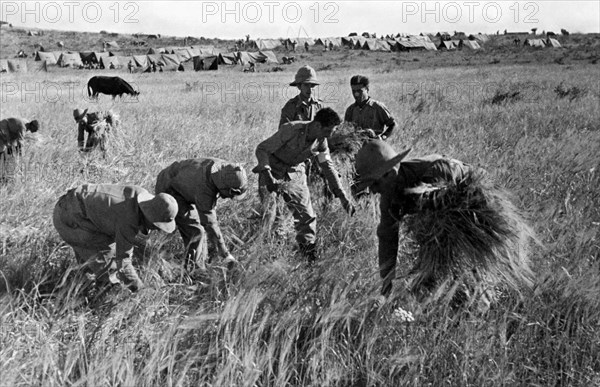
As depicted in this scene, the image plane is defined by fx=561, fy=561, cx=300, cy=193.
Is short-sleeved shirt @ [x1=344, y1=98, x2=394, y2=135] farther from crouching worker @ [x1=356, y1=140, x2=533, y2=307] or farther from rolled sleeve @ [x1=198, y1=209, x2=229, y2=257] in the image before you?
crouching worker @ [x1=356, y1=140, x2=533, y2=307]

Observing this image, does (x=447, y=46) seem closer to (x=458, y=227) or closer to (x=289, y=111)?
(x=289, y=111)

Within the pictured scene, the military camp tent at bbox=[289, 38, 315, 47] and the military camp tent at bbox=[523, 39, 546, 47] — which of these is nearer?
the military camp tent at bbox=[523, 39, 546, 47]

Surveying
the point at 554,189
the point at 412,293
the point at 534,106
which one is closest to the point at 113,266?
the point at 412,293

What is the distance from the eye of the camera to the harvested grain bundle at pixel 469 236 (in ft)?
9.72

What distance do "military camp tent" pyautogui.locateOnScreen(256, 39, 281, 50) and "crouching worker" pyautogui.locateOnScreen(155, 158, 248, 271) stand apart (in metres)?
50.4

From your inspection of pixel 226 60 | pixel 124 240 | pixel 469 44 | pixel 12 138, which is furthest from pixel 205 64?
pixel 124 240

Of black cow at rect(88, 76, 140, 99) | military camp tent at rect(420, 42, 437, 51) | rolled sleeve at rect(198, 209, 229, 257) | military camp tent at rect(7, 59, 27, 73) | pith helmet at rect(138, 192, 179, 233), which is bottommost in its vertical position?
rolled sleeve at rect(198, 209, 229, 257)

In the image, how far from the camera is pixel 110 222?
3.72 metres

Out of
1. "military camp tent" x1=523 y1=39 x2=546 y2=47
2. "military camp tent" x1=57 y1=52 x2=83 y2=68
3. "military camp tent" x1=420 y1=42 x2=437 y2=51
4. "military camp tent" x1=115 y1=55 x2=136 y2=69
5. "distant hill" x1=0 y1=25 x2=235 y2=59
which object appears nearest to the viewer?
"military camp tent" x1=115 y1=55 x2=136 y2=69

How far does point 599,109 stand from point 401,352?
33.6 feet

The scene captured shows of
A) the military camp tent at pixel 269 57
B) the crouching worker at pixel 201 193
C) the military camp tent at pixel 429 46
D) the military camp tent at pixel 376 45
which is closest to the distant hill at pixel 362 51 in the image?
the military camp tent at pixel 269 57

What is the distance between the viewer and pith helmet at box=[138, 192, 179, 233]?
3439 millimetres

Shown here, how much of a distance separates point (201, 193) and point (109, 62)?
1490 inches

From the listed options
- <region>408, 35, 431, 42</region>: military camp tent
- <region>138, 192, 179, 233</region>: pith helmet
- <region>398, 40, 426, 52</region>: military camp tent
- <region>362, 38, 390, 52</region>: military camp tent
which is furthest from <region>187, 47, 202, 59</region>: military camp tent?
<region>138, 192, 179, 233</region>: pith helmet
